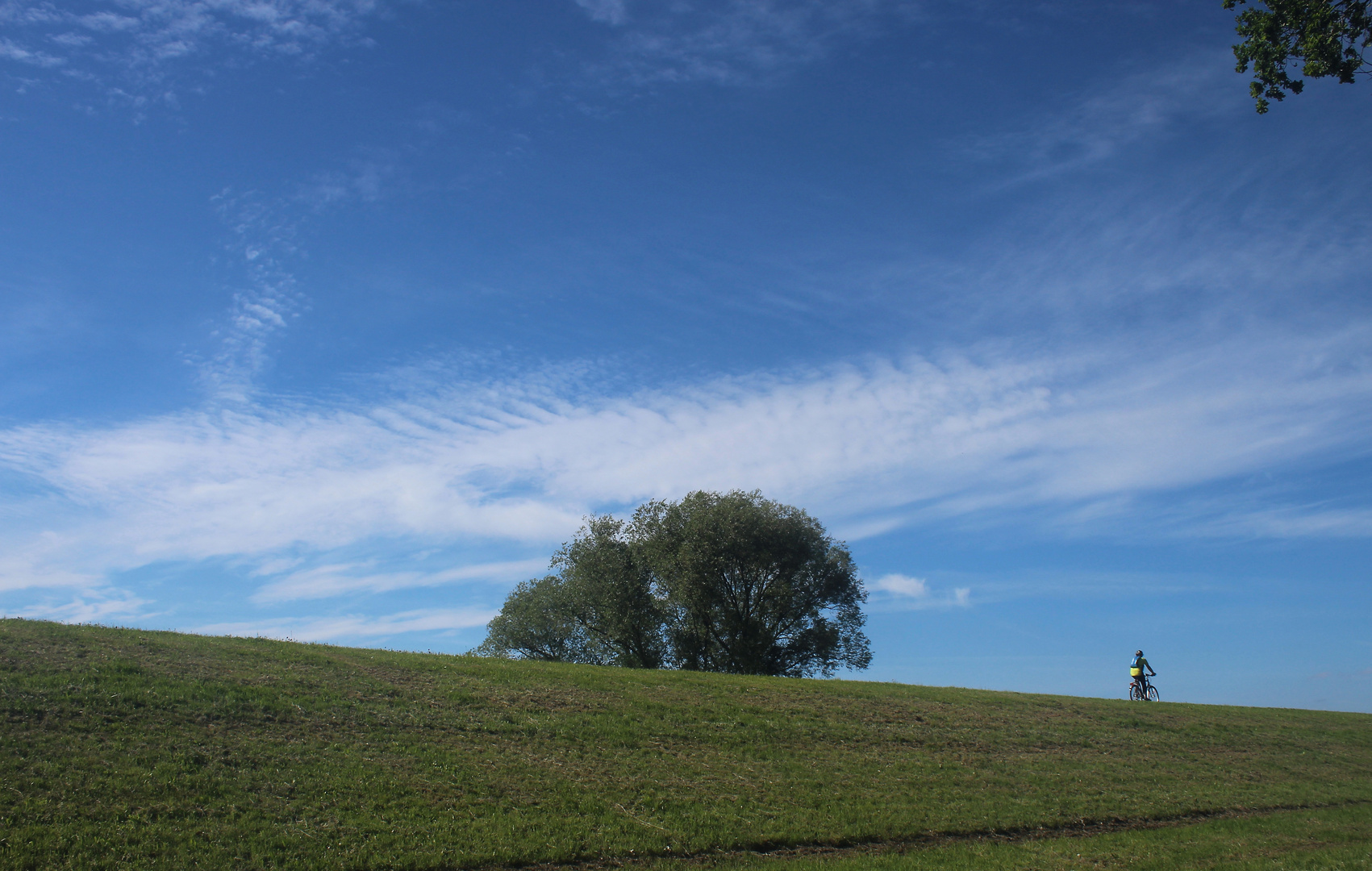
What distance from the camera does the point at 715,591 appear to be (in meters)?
55.7

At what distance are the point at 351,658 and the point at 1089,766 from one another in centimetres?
2767

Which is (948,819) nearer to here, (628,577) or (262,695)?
(262,695)

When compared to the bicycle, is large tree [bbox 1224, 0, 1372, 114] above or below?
above

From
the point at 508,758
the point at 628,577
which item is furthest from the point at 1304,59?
the point at 628,577

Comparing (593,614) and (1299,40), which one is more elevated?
(1299,40)

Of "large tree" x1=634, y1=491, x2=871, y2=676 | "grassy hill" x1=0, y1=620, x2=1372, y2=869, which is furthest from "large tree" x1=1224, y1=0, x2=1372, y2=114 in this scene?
"large tree" x1=634, y1=491, x2=871, y2=676

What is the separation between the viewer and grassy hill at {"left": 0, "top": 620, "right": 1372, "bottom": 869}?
15.0 m

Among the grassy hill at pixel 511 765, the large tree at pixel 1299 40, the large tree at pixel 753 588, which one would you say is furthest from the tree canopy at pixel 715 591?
the large tree at pixel 1299 40

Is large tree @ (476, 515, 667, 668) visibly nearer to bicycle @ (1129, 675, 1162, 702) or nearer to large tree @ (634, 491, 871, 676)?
large tree @ (634, 491, 871, 676)

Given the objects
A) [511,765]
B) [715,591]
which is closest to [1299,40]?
[511,765]

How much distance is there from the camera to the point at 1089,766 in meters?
27.8

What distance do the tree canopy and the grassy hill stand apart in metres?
20.8

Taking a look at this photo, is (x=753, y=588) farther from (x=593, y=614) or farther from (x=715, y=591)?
(x=593, y=614)

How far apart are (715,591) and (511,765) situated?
118 ft
